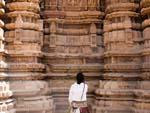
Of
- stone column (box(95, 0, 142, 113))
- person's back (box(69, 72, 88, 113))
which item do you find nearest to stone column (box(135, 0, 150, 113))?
stone column (box(95, 0, 142, 113))

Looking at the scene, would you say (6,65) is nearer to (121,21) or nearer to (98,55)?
(98,55)

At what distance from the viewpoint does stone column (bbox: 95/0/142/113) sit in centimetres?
995

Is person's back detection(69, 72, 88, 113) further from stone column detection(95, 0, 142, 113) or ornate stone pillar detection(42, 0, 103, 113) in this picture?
ornate stone pillar detection(42, 0, 103, 113)

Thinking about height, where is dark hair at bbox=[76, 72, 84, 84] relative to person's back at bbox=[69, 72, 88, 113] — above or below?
above

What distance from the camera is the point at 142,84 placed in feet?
31.5

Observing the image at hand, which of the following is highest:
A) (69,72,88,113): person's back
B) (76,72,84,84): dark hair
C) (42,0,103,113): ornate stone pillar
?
(42,0,103,113): ornate stone pillar

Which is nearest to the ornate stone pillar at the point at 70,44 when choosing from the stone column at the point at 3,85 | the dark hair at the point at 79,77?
the stone column at the point at 3,85

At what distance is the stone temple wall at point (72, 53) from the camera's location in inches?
389

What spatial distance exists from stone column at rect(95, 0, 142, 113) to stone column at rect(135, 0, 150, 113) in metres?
0.33

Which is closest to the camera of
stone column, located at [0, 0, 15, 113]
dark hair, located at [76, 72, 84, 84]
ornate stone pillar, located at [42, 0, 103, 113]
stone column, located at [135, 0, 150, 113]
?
dark hair, located at [76, 72, 84, 84]

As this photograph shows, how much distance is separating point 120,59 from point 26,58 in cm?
313

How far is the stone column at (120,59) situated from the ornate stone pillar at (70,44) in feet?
1.96

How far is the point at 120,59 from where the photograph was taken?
10.4 m

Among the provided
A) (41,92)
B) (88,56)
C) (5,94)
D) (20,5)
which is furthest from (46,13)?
(5,94)
